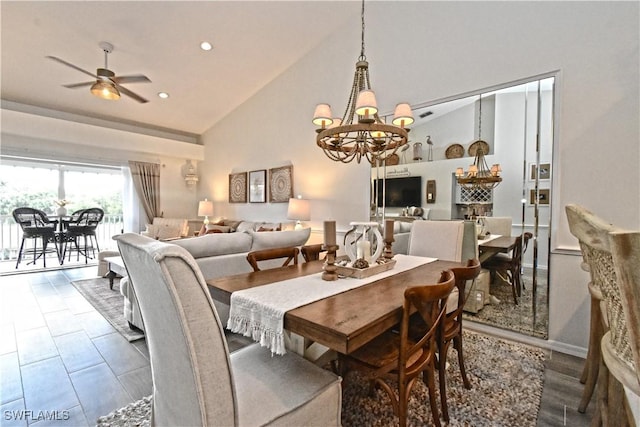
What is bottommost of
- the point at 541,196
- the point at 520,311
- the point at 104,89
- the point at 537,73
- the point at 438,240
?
the point at 520,311

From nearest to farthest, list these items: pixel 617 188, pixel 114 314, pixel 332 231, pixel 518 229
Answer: pixel 332 231 < pixel 617 188 < pixel 518 229 < pixel 114 314

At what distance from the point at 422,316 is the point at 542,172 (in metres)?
2.12

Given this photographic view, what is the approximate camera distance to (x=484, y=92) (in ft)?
9.35

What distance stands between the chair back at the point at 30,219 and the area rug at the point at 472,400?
5.19 metres

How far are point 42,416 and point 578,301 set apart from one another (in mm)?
3798

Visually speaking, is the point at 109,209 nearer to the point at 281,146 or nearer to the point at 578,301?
the point at 281,146

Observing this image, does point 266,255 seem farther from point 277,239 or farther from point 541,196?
point 541,196

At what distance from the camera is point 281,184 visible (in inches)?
199

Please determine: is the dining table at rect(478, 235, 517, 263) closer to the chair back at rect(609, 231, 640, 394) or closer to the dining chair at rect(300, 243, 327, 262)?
the dining chair at rect(300, 243, 327, 262)

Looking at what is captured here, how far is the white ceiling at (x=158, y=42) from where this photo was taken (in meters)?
3.35

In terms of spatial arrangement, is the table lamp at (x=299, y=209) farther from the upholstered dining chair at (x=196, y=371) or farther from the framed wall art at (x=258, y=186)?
the upholstered dining chair at (x=196, y=371)

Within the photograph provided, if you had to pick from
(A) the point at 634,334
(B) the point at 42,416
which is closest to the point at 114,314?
(B) the point at 42,416

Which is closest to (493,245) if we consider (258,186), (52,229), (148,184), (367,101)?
(367,101)

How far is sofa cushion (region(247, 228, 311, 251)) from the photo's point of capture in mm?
2832
